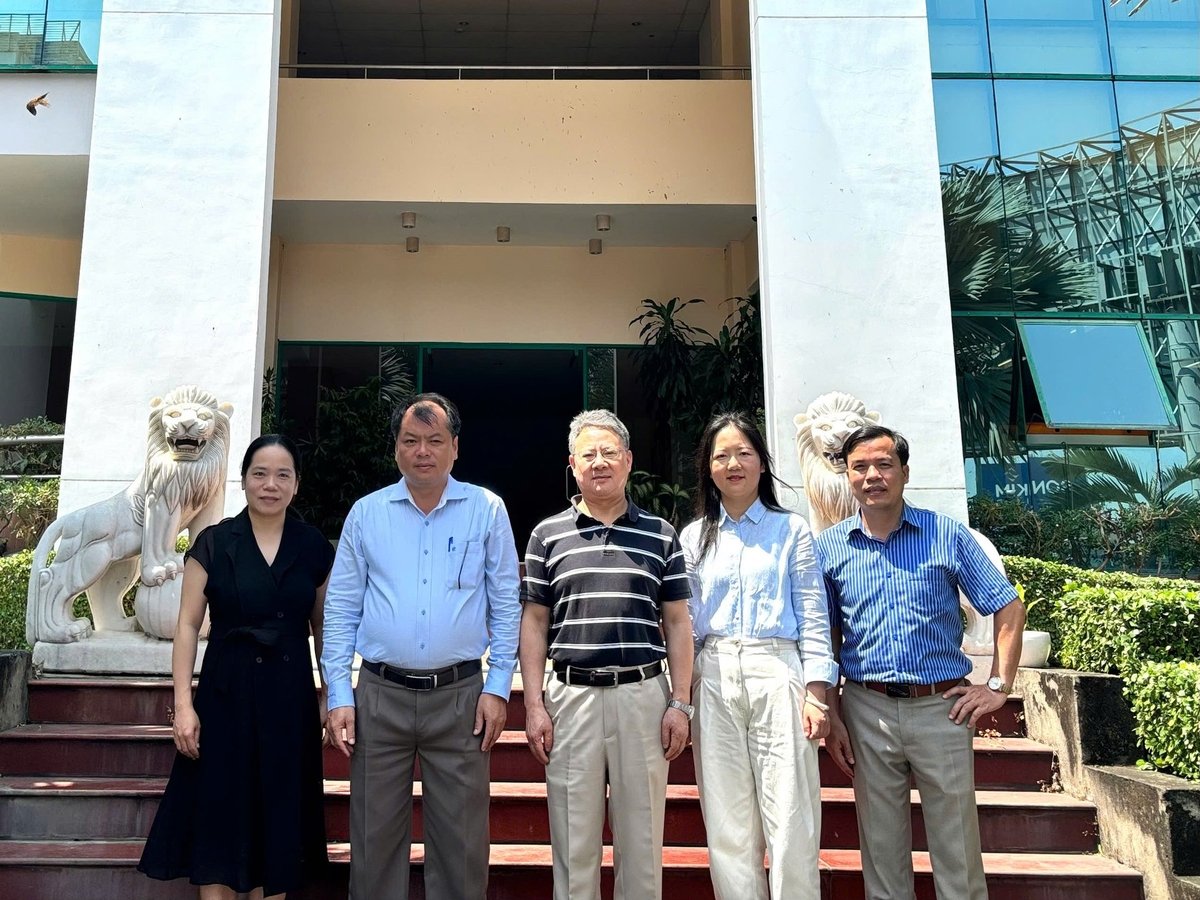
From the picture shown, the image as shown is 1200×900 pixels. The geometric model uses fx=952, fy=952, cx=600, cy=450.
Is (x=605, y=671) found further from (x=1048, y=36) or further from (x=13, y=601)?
(x=1048, y=36)

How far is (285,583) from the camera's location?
2.81m

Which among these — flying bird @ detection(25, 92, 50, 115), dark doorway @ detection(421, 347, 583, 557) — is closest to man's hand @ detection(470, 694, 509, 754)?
flying bird @ detection(25, 92, 50, 115)

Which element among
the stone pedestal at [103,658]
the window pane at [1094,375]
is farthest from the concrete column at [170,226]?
the window pane at [1094,375]

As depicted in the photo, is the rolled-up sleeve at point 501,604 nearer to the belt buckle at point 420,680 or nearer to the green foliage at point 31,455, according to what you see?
the belt buckle at point 420,680

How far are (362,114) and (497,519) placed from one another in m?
6.93

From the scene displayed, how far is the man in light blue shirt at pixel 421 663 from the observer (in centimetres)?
266

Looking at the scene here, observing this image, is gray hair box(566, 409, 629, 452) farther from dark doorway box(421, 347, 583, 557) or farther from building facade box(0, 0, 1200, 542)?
dark doorway box(421, 347, 583, 557)

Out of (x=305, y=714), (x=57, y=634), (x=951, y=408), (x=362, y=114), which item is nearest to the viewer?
(x=305, y=714)

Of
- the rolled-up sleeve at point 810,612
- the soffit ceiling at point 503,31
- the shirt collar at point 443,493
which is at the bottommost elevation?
the rolled-up sleeve at point 810,612

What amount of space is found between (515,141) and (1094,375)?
18.1 feet

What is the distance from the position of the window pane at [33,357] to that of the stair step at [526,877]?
275 inches

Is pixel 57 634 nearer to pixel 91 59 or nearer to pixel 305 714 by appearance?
pixel 305 714

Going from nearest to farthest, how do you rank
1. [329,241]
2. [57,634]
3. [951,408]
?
1. [57,634]
2. [951,408]
3. [329,241]

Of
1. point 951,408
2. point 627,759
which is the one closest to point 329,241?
point 951,408
